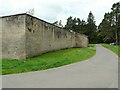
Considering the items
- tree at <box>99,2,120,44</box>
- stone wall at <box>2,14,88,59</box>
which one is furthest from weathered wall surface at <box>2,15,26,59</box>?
tree at <box>99,2,120,44</box>

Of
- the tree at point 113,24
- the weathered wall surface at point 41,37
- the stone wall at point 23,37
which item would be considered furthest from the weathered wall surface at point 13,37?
the tree at point 113,24

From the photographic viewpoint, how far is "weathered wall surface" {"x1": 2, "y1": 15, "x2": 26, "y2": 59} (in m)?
19.4

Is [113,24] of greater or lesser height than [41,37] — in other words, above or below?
above

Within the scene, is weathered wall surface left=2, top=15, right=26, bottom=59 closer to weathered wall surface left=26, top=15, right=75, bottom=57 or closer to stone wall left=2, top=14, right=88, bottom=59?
stone wall left=2, top=14, right=88, bottom=59

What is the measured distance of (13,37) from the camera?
783 inches

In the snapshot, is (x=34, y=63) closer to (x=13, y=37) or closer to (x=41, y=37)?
(x=13, y=37)

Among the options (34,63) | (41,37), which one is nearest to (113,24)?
(41,37)

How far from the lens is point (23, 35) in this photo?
19.4m

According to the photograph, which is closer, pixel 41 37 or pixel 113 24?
pixel 41 37

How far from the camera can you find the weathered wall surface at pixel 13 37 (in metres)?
19.4

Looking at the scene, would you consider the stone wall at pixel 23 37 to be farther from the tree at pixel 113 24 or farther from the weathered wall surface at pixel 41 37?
the tree at pixel 113 24

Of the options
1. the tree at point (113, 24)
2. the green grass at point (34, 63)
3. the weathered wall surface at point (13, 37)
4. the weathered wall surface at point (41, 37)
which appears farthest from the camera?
the tree at point (113, 24)

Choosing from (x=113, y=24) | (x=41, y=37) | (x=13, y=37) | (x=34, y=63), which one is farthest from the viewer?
(x=113, y=24)

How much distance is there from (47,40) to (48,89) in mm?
17121
